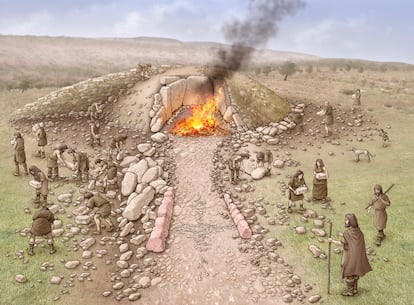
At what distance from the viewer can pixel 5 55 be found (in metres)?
53.8

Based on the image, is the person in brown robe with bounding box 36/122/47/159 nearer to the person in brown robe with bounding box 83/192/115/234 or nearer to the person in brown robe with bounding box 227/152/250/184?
the person in brown robe with bounding box 83/192/115/234

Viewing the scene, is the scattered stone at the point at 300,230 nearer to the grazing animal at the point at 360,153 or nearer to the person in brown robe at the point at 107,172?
the grazing animal at the point at 360,153

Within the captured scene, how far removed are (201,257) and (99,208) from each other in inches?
145

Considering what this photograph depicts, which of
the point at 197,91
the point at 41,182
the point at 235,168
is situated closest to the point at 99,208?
the point at 41,182

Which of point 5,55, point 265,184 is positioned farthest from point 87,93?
point 5,55

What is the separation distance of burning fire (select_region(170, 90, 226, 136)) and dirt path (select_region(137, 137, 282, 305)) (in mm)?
4213

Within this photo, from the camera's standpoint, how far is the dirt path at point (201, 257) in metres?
10.6

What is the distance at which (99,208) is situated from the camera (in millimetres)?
12891

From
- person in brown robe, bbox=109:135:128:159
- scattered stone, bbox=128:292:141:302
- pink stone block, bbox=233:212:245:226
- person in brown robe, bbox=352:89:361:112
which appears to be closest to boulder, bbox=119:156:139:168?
person in brown robe, bbox=109:135:128:159

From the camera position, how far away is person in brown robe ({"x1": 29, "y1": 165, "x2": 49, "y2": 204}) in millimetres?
13695

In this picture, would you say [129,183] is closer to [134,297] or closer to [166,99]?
[134,297]

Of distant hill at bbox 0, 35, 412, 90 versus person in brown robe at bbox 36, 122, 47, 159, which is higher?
distant hill at bbox 0, 35, 412, 90

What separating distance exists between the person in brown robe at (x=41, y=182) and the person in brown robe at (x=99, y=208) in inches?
83.1

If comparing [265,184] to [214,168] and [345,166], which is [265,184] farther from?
[345,166]
